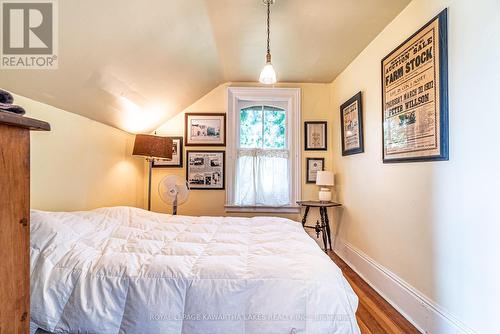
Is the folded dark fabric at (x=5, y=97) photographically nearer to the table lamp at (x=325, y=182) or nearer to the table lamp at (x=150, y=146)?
the table lamp at (x=150, y=146)

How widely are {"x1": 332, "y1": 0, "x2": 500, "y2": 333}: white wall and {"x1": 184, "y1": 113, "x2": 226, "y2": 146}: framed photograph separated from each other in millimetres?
2084

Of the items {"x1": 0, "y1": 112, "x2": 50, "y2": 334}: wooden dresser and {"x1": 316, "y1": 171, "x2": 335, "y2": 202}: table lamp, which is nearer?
{"x1": 0, "y1": 112, "x2": 50, "y2": 334}: wooden dresser

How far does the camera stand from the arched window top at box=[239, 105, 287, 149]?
3.56 metres

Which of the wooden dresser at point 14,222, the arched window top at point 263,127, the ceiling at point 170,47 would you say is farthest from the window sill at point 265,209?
the wooden dresser at point 14,222

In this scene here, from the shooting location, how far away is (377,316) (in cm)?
184

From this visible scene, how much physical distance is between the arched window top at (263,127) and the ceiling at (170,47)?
2.07 ft

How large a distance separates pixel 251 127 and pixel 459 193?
255 cm

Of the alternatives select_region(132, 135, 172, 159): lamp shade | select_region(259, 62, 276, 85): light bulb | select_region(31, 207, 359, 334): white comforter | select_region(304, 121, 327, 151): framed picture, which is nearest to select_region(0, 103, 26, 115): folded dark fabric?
select_region(31, 207, 359, 334): white comforter

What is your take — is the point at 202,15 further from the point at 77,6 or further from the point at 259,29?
the point at 77,6

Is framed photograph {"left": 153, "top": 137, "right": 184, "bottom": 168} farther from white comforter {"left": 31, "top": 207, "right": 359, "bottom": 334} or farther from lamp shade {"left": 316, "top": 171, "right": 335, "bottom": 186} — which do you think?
white comforter {"left": 31, "top": 207, "right": 359, "bottom": 334}

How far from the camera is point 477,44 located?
1326 millimetres

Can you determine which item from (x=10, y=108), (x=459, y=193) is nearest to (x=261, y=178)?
(x=459, y=193)

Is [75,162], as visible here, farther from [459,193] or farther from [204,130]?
[459,193]

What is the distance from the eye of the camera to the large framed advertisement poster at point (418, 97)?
1.54 metres
